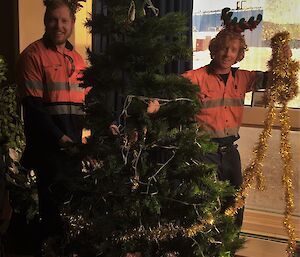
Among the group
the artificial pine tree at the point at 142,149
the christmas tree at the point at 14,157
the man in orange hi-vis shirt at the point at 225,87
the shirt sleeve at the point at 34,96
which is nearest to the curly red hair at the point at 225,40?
the man in orange hi-vis shirt at the point at 225,87

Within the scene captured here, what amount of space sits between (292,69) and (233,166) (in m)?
0.50

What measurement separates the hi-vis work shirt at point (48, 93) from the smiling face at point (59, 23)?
0.15 feet

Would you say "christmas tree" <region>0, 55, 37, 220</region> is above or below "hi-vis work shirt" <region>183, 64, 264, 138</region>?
below

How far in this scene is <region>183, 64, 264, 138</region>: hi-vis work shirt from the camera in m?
2.03

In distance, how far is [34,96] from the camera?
2.04 metres

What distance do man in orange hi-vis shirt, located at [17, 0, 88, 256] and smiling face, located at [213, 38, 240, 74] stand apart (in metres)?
0.59

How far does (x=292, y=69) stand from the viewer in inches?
72.3

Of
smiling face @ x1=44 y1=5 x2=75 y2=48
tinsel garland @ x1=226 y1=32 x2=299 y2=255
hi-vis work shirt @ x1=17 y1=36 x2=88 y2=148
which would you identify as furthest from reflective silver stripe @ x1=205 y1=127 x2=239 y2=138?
smiling face @ x1=44 y1=5 x2=75 y2=48

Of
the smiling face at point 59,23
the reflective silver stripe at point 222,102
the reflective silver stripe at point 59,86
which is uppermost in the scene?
the smiling face at point 59,23

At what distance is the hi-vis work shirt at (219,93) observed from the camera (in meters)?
2.03

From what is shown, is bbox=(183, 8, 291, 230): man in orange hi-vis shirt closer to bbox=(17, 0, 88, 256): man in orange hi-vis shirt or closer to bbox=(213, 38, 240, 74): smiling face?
bbox=(213, 38, 240, 74): smiling face

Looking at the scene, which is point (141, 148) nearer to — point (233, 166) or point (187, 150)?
point (187, 150)

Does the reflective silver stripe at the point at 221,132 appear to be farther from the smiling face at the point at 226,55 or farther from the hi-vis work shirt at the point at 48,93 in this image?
the hi-vis work shirt at the point at 48,93

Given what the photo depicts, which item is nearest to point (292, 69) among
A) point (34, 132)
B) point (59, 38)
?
point (59, 38)
